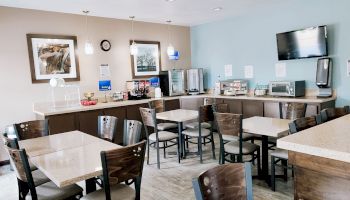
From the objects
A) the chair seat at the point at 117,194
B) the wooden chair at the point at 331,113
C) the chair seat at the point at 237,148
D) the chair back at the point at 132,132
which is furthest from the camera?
the chair seat at the point at 237,148

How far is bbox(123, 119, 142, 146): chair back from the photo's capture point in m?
2.58

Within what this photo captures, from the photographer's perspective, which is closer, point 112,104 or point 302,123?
point 302,123

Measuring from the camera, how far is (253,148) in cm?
314

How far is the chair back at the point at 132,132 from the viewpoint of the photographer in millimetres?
2580

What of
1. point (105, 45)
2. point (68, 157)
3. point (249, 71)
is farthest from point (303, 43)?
point (68, 157)

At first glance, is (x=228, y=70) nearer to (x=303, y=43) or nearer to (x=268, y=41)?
(x=268, y=41)

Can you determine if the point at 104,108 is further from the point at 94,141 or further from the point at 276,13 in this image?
the point at 276,13

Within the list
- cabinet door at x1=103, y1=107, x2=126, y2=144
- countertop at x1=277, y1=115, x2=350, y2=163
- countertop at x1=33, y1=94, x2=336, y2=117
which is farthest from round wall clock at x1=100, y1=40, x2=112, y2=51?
countertop at x1=277, y1=115, x2=350, y2=163

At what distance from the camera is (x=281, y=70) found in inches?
199

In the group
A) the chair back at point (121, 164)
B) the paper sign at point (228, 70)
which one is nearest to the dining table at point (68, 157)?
the chair back at point (121, 164)

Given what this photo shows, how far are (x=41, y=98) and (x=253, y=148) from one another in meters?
3.54

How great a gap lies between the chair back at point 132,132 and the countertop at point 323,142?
51.4 inches

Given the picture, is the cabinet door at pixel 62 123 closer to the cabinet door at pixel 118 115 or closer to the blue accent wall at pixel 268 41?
the cabinet door at pixel 118 115

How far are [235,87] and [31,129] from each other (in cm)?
393
